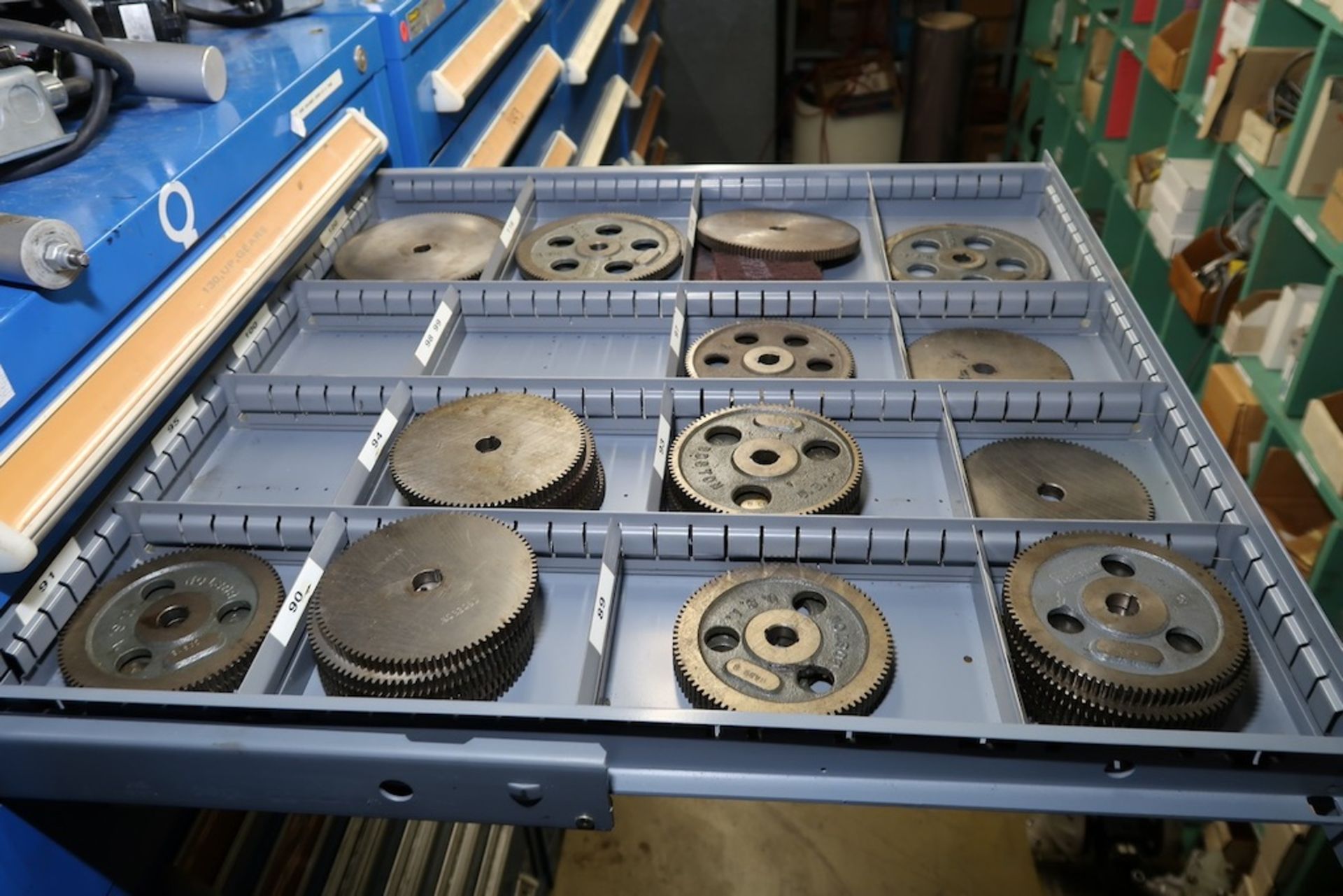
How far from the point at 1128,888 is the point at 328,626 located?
2715mm

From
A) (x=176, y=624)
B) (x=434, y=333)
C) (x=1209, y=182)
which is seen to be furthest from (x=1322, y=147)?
(x=176, y=624)

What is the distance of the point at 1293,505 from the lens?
9.17 feet

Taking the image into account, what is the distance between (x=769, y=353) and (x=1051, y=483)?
0.57 meters

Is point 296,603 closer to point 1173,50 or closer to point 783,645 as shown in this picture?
point 783,645

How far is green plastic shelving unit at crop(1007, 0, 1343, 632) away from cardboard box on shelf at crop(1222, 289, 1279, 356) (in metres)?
0.04

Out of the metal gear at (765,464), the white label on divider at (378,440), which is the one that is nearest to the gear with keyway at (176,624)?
the white label on divider at (378,440)

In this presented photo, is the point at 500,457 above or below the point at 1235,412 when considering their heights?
above

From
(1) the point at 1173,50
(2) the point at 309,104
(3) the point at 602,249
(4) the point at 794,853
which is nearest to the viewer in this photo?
(2) the point at 309,104

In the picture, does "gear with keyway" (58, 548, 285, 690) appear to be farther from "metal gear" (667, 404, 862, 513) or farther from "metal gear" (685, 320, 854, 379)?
"metal gear" (685, 320, 854, 379)

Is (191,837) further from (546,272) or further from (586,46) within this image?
(586,46)

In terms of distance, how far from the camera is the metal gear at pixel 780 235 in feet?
6.79

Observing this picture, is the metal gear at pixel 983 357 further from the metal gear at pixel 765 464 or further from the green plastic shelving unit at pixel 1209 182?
the green plastic shelving unit at pixel 1209 182

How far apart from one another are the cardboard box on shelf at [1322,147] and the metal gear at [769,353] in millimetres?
1690

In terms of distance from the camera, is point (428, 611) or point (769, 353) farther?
point (769, 353)
